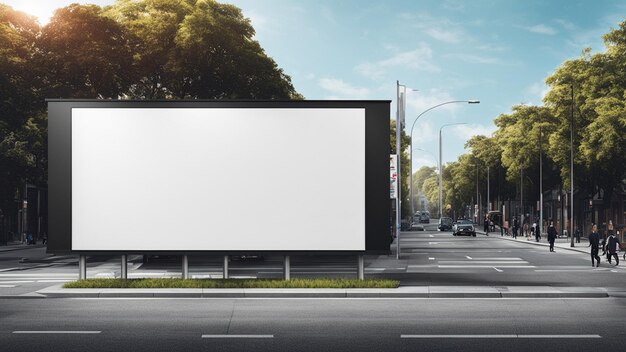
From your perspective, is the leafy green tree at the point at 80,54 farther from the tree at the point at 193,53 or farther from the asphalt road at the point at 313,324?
A: the asphalt road at the point at 313,324

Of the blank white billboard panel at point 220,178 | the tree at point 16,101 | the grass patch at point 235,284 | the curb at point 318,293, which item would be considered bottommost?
the curb at point 318,293

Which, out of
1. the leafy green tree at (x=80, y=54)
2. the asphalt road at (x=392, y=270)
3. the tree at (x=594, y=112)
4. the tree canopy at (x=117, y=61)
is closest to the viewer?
the asphalt road at (x=392, y=270)

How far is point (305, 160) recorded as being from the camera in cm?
1966

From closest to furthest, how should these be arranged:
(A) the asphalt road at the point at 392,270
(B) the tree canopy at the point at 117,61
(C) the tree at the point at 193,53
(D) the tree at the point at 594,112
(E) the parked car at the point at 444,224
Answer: (A) the asphalt road at the point at 392,270 → (B) the tree canopy at the point at 117,61 → (C) the tree at the point at 193,53 → (D) the tree at the point at 594,112 → (E) the parked car at the point at 444,224

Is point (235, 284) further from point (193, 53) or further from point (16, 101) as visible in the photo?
point (16, 101)

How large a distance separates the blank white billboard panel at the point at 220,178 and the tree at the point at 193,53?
2346 centimetres

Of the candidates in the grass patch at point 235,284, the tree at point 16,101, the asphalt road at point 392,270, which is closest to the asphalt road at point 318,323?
the asphalt road at point 392,270

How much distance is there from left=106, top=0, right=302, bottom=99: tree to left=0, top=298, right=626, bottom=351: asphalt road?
26.6 meters

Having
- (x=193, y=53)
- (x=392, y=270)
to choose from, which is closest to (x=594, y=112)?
(x=193, y=53)

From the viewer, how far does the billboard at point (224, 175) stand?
64.2ft

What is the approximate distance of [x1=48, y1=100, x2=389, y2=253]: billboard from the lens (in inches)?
771

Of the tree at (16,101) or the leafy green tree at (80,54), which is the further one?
the tree at (16,101)

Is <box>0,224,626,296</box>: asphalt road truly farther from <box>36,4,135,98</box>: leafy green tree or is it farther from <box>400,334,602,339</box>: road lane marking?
<box>36,4,135,98</box>: leafy green tree

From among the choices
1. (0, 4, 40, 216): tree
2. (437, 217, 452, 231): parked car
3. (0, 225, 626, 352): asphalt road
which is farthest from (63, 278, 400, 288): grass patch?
(437, 217, 452, 231): parked car
